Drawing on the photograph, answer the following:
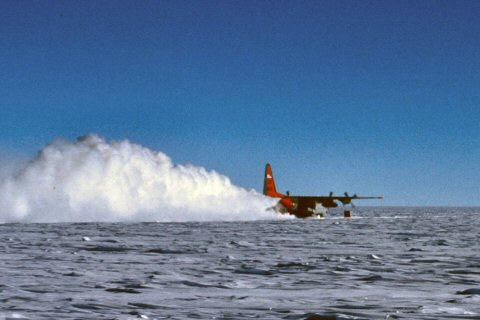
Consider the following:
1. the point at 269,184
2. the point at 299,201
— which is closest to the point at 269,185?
the point at 269,184

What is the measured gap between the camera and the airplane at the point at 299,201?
71.2 meters

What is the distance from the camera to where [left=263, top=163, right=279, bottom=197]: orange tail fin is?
73938 millimetres

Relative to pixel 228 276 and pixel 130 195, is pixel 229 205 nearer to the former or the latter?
pixel 130 195

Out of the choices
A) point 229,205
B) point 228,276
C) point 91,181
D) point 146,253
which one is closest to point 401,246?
point 146,253

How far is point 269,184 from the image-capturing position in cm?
7456

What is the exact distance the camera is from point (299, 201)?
71750mm

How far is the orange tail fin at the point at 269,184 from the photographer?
2911 inches

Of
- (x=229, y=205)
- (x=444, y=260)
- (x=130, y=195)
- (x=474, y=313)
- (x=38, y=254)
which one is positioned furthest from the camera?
(x=229, y=205)

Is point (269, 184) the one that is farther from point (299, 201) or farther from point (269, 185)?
point (299, 201)

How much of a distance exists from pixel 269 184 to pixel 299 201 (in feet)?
16.1

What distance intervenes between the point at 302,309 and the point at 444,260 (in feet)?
29.9

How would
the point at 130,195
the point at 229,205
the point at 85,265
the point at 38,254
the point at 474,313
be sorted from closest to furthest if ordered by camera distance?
the point at 474,313
the point at 85,265
the point at 38,254
the point at 130,195
the point at 229,205

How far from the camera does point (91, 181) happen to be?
6003 cm

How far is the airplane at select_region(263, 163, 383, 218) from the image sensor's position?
234ft
